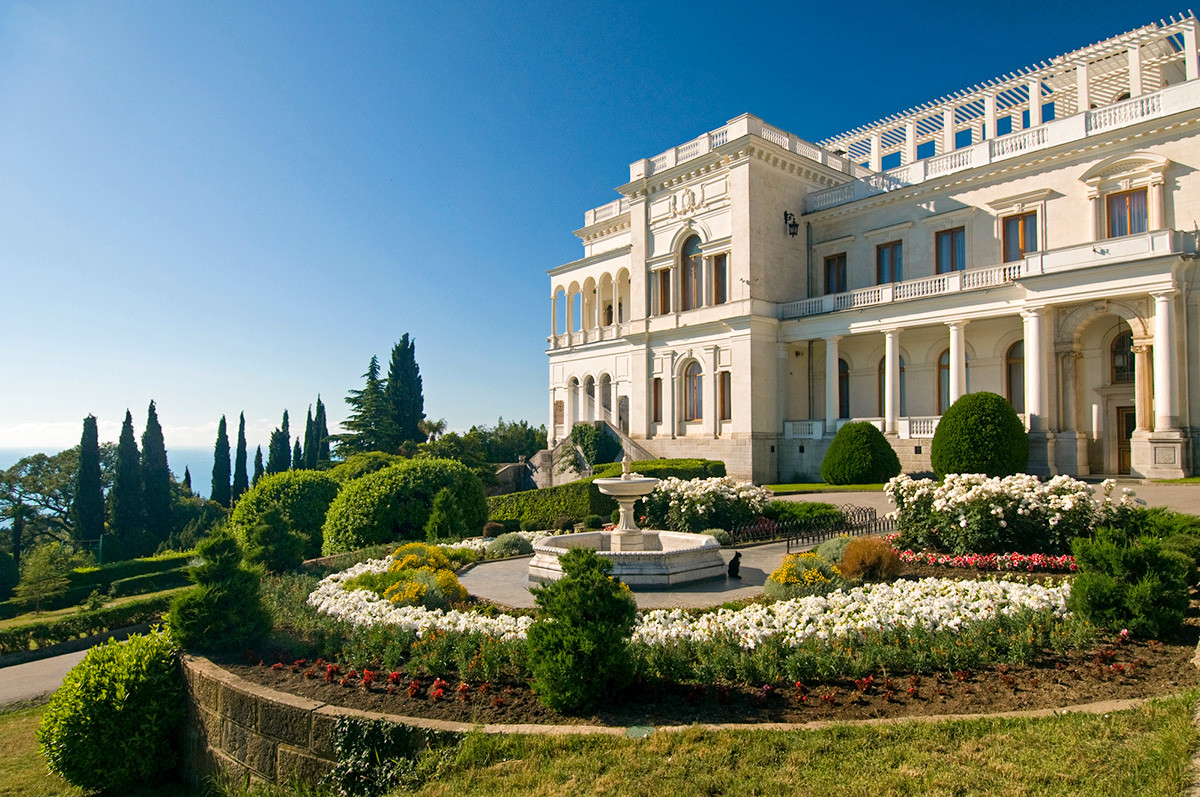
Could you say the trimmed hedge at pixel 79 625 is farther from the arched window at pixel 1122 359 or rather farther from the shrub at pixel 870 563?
the arched window at pixel 1122 359

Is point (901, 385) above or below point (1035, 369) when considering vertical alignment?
below

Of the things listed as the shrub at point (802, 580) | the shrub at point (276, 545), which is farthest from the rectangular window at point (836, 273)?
the shrub at point (276, 545)

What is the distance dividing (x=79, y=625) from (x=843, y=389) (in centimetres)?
2897

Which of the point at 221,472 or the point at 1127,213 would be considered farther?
the point at 221,472

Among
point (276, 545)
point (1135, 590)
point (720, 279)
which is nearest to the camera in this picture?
point (1135, 590)

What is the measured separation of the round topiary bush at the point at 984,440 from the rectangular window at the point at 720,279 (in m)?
12.8

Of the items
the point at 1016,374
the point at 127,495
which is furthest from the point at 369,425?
the point at 1016,374

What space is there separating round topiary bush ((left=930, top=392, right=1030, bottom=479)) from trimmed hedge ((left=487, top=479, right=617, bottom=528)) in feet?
36.2

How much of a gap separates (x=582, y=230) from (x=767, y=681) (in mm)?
41023

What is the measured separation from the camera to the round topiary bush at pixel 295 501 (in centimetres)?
1944

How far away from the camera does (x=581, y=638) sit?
238 inches

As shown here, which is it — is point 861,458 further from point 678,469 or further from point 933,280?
point 933,280

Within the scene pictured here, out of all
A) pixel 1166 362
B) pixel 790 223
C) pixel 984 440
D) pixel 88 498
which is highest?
pixel 790 223

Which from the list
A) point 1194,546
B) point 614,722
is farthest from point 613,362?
point 614,722
